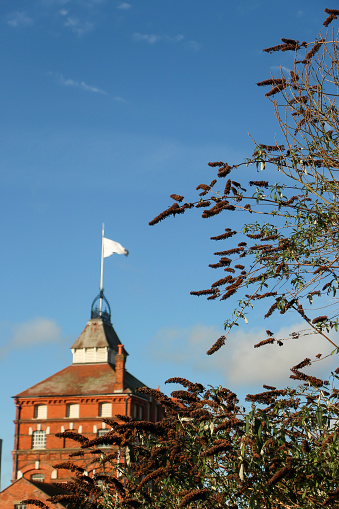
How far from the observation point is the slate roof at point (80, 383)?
55.3 m

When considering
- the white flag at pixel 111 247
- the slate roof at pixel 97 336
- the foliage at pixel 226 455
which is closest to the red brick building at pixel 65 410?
the slate roof at pixel 97 336

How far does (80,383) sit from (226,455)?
48.4 meters

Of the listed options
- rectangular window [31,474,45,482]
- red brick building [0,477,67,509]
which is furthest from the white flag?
red brick building [0,477,67,509]

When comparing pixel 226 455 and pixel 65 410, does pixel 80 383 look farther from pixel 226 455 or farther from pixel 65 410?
pixel 226 455

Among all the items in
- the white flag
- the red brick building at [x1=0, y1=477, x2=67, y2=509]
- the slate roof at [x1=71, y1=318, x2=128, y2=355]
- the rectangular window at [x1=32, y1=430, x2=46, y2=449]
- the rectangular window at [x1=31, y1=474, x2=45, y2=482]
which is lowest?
the red brick building at [x1=0, y1=477, x2=67, y2=509]

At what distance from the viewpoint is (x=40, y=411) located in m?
55.5

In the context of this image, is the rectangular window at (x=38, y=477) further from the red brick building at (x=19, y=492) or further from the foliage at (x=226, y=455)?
the foliage at (x=226, y=455)

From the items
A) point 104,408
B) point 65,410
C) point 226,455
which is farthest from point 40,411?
point 226,455

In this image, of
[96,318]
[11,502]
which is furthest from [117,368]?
[11,502]

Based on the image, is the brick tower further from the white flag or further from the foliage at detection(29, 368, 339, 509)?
the foliage at detection(29, 368, 339, 509)

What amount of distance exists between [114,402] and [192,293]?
149 feet

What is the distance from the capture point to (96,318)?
61.8 meters

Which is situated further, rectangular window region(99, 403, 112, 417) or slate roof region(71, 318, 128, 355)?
slate roof region(71, 318, 128, 355)

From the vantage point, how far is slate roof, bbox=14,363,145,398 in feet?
181
